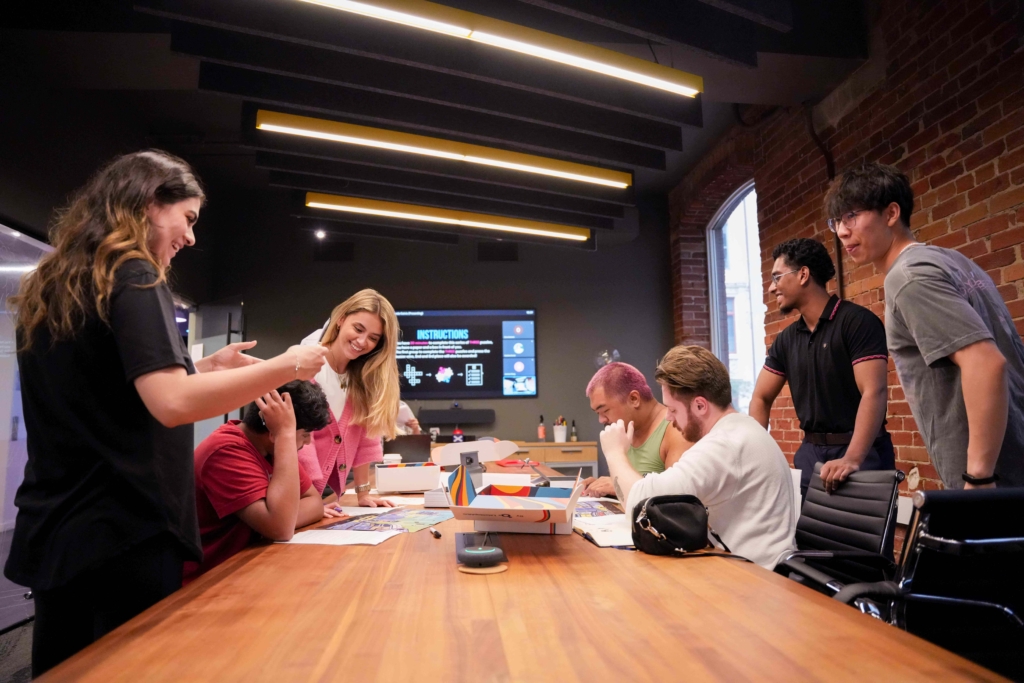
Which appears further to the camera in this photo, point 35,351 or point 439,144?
point 439,144

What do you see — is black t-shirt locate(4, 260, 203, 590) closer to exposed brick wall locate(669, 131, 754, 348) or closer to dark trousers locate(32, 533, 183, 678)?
dark trousers locate(32, 533, 183, 678)

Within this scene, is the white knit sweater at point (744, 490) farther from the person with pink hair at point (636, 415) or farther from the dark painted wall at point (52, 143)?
the dark painted wall at point (52, 143)

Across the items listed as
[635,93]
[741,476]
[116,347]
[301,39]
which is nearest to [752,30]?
[635,93]

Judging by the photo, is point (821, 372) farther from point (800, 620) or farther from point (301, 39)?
point (301, 39)

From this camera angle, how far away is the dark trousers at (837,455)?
2.50 m

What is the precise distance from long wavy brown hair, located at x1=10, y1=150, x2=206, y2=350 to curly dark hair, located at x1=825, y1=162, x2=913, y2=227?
186 cm

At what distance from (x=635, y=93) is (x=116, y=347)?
3154mm

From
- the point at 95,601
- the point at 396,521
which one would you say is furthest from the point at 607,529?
the point at 95,601

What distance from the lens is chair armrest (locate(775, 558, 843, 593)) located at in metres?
1.33

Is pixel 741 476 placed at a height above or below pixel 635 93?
below

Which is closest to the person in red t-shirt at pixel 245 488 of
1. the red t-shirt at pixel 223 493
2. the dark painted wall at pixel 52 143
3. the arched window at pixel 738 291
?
the red t-shirt at pixel 223 493

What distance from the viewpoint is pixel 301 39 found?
2822 millimetres

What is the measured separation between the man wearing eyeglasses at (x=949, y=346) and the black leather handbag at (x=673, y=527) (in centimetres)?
79

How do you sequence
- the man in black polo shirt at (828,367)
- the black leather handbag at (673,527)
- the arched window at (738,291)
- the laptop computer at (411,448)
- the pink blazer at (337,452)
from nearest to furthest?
the black leather handbag at (673,527)
the pink blazer at (337,452)
the man in black polo shirt at (828,367)
the laptop computer at (411,448)
the arched window at (738,291)
